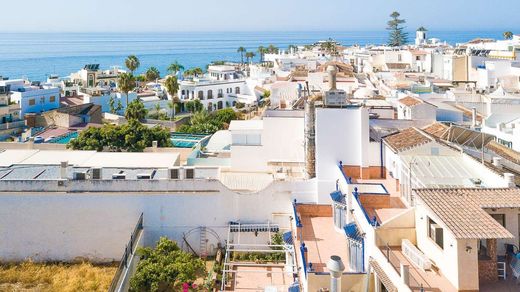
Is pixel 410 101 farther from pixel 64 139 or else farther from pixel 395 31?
pixel 395 31

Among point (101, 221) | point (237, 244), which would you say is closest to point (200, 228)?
point (237, 244)

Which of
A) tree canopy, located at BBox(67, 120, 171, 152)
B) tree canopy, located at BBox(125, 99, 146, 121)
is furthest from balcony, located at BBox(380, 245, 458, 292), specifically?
tree canopy, located at BBox(125, 99, 146, 121)

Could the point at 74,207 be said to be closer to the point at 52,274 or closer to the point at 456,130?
the point at 52,274

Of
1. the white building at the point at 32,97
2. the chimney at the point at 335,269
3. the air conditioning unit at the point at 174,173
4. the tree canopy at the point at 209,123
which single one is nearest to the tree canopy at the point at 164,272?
the air conditioning unit at the point at 174,173

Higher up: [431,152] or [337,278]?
[431,152]

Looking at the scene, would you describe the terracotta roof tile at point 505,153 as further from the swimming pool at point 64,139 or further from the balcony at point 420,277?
the swimming pool at point 64,139

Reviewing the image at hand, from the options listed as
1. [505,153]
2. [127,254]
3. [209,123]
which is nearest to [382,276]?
[127,254]
